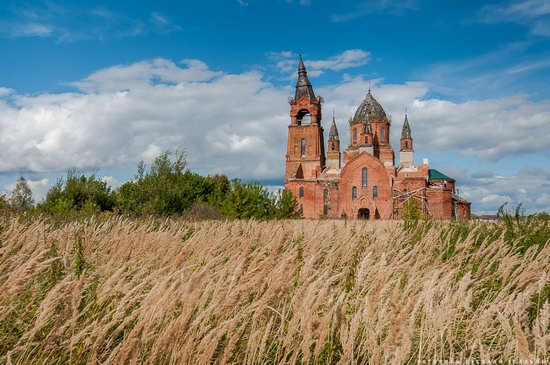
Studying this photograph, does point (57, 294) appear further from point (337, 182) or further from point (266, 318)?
point (337, 182)

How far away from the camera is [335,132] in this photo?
67.9 metres

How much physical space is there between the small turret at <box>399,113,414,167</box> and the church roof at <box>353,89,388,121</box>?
12.3ft

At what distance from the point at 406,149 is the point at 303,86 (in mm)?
18166

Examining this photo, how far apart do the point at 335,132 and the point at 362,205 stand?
19.7 metres

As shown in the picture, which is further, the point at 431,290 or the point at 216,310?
the point at 431,290

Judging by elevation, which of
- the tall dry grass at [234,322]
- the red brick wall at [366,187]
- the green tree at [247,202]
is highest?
the red brick wall at [366,187]

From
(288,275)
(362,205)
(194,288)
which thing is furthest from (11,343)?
(362,205)

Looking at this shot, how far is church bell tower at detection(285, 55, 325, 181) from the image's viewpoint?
61438 millimetres

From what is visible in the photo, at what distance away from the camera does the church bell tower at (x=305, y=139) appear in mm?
61438

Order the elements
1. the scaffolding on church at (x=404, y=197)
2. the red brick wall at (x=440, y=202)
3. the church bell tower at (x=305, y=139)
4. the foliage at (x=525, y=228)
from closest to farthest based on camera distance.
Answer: the foliage at (x=525, y=228) → the red brick wall at (x=440, y=202) → the scaffolding on church at (x=404, y=197) → the church bell tower at (x=305, y=139)

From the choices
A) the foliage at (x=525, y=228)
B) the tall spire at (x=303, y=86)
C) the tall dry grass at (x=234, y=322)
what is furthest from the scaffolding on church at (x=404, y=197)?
the tall dry grass at (x=234, y=322)

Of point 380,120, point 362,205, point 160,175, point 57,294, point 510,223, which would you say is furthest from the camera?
point 380,120

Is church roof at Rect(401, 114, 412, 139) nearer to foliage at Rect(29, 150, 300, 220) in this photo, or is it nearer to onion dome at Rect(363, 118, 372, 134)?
onion dome at Rect(363, 118, 372, 134)

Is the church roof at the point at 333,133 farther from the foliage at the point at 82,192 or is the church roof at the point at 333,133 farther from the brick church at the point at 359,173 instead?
the foliage at the point at 82,192
